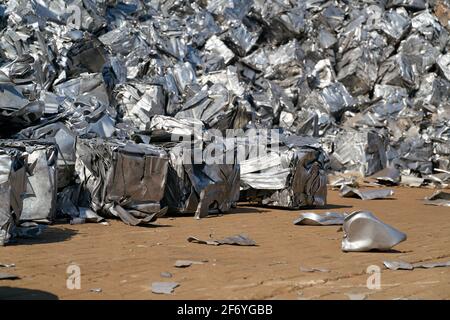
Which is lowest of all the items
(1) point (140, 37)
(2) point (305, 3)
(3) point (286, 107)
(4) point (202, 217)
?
(4) point (202, 217)

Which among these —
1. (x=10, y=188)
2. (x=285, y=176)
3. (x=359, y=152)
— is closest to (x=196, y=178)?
(x=285, y=176)

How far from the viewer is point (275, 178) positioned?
7832mm

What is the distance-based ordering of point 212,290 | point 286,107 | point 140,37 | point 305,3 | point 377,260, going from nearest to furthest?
point 212,290 < point 377,260 < point 140,37 < point 286,107 < point 305,3

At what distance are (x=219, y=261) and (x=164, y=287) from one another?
0.89 meters

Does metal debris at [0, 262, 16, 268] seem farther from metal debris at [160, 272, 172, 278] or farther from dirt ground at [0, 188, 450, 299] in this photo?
metal debris at [160, 272, 172, 278]

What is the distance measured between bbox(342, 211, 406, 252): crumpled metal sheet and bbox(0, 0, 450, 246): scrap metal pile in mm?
2056

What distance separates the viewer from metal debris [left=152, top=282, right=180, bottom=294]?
346 centimetres

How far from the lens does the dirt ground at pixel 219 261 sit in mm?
3533

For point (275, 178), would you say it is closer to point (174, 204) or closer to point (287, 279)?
point (174, 204)

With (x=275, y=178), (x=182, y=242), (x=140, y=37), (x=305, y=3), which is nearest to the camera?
(x=182, y=242)

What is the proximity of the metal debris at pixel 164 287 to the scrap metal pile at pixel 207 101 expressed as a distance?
165 cm

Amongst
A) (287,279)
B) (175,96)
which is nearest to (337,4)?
(175,96)

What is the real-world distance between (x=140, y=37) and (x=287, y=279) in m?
9.41

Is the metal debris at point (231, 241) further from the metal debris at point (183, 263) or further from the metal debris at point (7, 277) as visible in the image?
the metal debris at point (7, 277)
